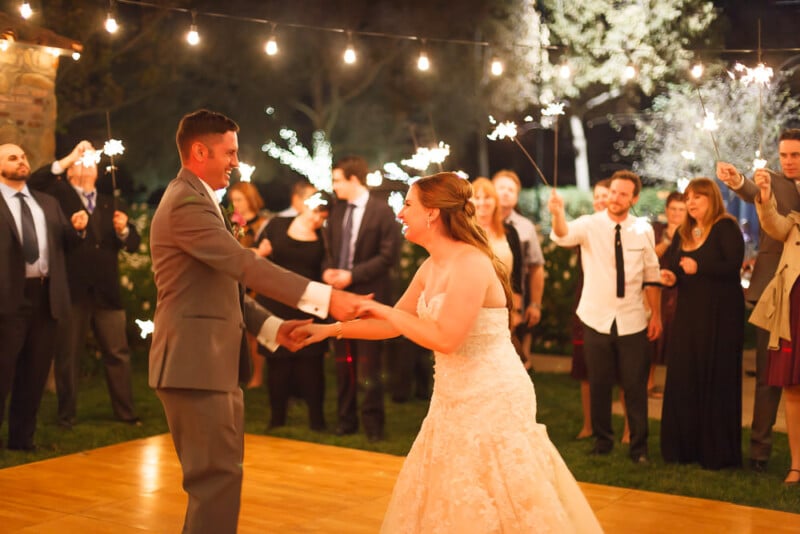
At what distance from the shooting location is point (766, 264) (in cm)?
596

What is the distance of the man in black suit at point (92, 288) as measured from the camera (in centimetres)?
684

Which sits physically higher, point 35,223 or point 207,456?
point 35,223

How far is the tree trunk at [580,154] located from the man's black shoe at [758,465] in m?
13.9

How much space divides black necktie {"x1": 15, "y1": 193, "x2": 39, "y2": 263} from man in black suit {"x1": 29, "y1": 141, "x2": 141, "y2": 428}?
0.47 m

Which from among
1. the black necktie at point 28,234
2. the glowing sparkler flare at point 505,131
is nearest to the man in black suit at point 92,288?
the black necktie at point 28,234

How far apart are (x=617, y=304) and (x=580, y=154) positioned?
14584mm

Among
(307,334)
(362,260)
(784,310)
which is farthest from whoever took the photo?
(362,260)

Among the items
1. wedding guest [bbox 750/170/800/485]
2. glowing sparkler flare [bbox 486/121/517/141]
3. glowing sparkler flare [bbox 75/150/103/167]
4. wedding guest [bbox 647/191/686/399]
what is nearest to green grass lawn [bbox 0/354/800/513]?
wedding guest [bbox 750/170/800/485]

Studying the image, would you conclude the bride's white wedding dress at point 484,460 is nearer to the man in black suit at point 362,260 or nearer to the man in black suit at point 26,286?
the man in black suit at point 362,260

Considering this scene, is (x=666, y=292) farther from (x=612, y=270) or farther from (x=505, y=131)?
(x=505, y=131)

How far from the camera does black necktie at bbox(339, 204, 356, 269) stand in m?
6.78

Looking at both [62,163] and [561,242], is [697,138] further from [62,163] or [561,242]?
[62,163]

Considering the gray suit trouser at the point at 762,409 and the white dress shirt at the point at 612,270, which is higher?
the white dress shirt at the point at 612,270

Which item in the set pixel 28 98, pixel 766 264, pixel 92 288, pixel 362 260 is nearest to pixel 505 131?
pixel 362 260
